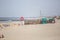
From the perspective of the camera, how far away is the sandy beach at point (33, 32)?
107cm

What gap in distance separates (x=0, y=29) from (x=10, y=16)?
19cm

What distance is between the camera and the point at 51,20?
4.17 ft

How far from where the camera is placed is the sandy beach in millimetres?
1072

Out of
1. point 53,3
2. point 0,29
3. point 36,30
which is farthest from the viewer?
point 53,3

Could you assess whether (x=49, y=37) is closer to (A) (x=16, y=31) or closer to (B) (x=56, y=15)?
(B) (x=56, y=15)

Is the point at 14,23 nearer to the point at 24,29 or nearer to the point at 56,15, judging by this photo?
the point at 24,29

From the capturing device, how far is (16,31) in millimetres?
1104

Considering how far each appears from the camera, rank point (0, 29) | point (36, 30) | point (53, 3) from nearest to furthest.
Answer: point (0, 29) < point (36, 30) < point (53, 3)

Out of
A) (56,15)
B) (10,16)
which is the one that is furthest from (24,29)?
(56,15)

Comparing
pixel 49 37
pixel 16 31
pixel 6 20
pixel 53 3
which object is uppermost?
pixel 53 3

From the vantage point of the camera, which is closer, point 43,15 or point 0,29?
point 0,29

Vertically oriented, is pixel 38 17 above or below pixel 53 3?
below

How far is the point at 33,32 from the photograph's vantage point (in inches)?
46.0

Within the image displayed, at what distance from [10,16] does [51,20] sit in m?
0.51
